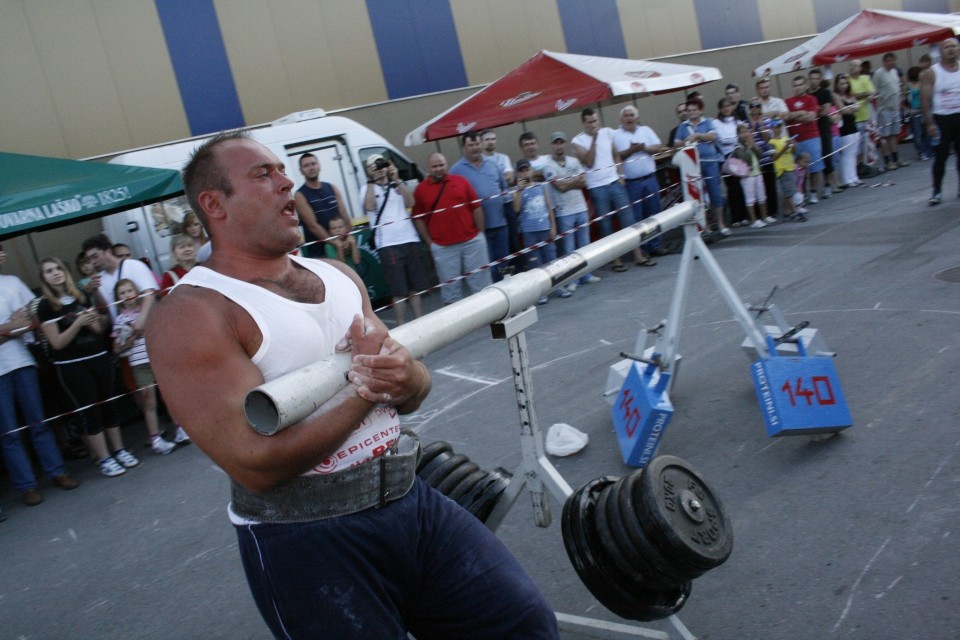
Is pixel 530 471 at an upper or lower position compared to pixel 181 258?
lower

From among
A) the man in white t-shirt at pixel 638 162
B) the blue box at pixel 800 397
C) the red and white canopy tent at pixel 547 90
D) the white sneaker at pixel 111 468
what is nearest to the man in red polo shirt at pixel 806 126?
the red and white canopy tent at pixel 547 90

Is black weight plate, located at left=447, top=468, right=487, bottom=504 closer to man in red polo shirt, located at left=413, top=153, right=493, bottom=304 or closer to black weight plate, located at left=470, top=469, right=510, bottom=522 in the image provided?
black weight plate, located at left=470, top=469, right=510, bottom=522

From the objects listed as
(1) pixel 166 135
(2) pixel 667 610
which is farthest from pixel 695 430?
(1) pixel 166 135

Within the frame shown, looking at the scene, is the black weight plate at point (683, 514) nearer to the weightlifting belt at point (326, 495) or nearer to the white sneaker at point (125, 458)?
the weightlifting belt at point (326, 495)

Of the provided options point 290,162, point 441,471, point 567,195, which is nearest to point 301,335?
point 441,471

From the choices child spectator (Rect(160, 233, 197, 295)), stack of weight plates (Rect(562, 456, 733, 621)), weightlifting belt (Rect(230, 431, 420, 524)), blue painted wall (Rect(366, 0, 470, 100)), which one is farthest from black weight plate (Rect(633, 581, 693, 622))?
blue painted wall (Rect(366, 0, 470, 100))

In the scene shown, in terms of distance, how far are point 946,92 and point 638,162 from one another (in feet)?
12.1

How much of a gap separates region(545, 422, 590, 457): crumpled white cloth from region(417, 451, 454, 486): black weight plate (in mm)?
1979

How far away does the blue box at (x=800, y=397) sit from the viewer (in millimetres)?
4250

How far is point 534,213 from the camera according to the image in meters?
9.88

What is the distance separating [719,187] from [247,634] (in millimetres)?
9742

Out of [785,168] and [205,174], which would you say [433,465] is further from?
[785,168]

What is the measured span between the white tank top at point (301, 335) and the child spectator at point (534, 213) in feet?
25.2

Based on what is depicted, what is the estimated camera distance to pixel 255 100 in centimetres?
1323
